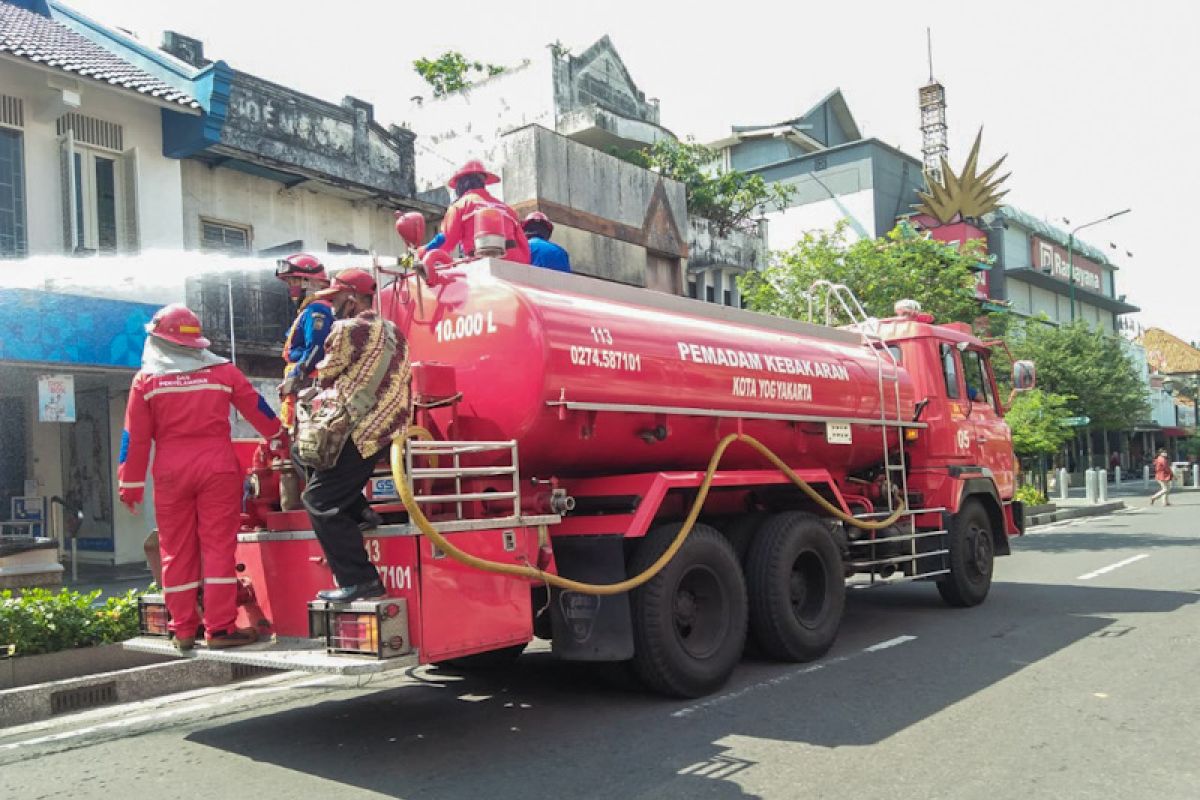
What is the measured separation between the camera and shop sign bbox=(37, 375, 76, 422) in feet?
37.1

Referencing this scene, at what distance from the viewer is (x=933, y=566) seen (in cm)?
875

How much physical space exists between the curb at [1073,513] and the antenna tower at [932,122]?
2016 cm

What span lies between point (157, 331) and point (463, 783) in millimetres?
2974

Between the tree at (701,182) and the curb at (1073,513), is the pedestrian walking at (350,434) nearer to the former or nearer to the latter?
the curb at (1073,513)

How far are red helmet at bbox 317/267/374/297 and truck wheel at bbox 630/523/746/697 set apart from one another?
2170 millimetres

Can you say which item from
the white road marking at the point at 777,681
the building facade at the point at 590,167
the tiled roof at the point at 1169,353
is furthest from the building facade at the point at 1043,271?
the white road marking at the point at 777,681

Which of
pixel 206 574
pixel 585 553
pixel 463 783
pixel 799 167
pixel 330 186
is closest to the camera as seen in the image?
pixel 463 783

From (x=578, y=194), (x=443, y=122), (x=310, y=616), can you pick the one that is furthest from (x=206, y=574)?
(x=443, y=122)

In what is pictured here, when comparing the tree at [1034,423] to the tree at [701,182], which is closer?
the tree at [1034,423]

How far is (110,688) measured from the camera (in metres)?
6.64

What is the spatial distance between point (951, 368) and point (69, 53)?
11.8 m

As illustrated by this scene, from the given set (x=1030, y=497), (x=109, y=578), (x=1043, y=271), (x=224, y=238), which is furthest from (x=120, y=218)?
(x=1043, y=271)

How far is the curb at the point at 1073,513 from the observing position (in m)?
21.5

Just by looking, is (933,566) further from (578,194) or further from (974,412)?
(578,194)
